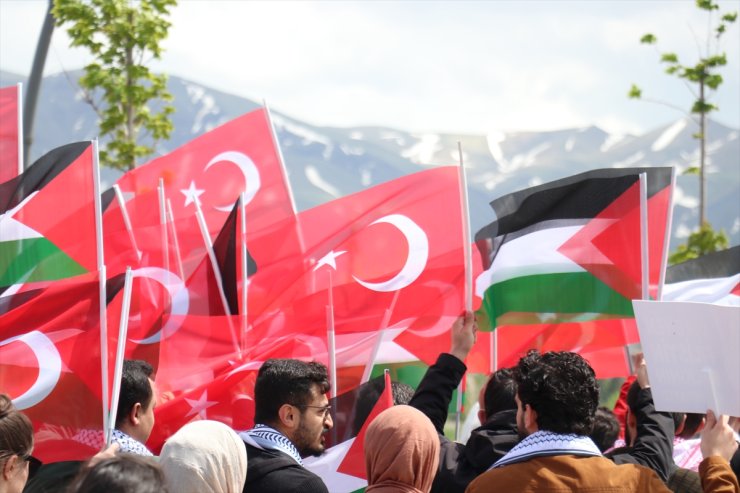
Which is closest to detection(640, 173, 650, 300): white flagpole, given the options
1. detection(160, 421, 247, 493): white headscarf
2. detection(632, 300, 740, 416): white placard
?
detection(632, 300, 740, 416): white placard

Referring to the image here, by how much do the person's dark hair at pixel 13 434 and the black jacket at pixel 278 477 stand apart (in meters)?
0.88

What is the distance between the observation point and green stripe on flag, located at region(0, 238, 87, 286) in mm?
8023

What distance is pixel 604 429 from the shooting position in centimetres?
737

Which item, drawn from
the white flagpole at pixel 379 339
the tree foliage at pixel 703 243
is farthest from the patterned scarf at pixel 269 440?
the tree foliage at pixel 703 243

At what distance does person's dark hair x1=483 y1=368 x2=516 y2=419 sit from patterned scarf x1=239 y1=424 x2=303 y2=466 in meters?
1.00

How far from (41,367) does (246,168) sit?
18.2 ft

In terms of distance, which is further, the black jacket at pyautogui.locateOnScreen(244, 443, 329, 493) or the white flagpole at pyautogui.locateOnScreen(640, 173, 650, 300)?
the white flagpole at pyautogui.locateOnScreen(640, 173, 650, 300)

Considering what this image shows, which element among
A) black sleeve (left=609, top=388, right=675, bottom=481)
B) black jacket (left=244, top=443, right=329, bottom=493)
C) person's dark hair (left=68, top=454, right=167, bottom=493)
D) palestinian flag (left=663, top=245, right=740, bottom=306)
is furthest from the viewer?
palestinian flag (left=663, top=245, right=740, bottom=306)

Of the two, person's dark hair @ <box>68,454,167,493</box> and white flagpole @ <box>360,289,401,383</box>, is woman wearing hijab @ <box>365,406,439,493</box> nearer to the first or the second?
person's dark hair @ <box>68,454,167,493</box>

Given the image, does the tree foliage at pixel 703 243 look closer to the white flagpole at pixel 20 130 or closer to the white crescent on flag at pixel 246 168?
the white crescent on flag at pixel 246 168

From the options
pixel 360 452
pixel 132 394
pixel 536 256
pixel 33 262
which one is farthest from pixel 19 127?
pixel 360 452

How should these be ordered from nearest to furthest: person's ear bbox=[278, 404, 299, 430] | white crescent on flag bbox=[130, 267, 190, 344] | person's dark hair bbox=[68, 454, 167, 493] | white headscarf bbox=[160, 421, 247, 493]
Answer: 1. person's dark hair bbox=[68, 454, 167, 493]
2. white headscarf bbox=[160, 421, 247, 493]
3. person's ear bbox=[278, 404, 299, 430]
4. white crescent on flag bbox=[130, 267, 190, 344]

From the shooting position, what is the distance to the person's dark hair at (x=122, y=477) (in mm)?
2986

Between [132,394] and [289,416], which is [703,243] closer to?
[132,394]
